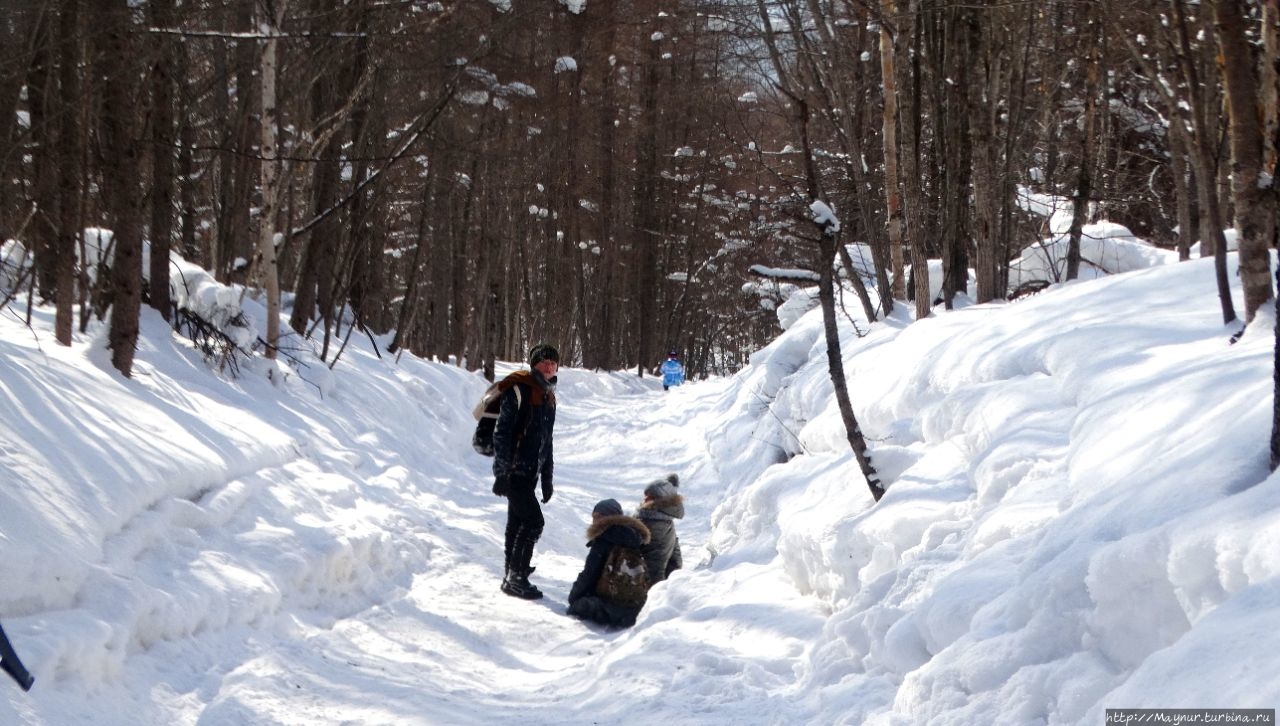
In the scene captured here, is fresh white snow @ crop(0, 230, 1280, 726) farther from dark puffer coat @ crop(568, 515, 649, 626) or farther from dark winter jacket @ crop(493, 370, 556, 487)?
dark winter jacket @ crop(493, 370, 556, 487)

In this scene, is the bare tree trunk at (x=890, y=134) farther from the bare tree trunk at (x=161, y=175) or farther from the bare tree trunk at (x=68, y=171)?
the bare tree trunk at (x=68, y=171)

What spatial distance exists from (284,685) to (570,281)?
91.8 feet

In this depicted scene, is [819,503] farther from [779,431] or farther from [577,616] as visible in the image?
[779,431]

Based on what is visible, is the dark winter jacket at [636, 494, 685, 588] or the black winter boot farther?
the dark winter jacket at [636, 494, 685, 588]

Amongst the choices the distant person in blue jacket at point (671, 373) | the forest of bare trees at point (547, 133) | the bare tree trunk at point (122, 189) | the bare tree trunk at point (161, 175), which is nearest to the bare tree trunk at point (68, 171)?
the forest of bare trees at point (547, 133)

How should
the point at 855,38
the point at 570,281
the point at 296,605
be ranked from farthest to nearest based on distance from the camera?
the point at 570,281 → the point at 855,38 → the point at 296,605

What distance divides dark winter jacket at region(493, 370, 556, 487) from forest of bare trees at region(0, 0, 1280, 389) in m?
2.14

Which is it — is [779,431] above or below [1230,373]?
below

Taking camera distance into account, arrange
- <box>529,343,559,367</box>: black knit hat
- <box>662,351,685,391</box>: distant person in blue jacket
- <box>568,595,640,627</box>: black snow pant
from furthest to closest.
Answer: <box>662,351,685,391</box>: distant person in blue jacket
<box>529,343,559,367</box>: black knit hat
<box>568,595,640,627</box>: black snow pant

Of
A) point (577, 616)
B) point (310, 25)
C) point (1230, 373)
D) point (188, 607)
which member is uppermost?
point (310, 25)

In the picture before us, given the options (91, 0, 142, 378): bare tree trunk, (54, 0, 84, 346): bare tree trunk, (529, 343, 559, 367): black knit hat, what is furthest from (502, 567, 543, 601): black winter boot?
(54, 0, 84, 346): bare tree trunk

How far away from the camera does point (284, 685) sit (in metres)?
4.38

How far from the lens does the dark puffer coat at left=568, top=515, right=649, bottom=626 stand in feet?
20.9

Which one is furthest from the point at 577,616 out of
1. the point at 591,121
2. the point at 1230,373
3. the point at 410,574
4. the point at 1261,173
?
the point at 591,121
